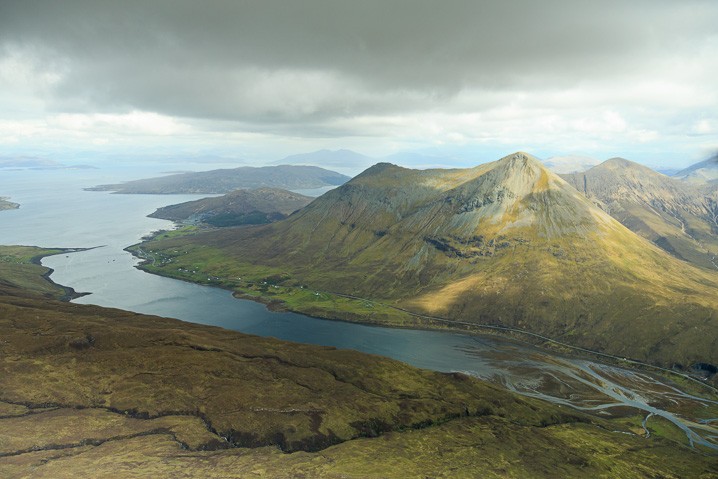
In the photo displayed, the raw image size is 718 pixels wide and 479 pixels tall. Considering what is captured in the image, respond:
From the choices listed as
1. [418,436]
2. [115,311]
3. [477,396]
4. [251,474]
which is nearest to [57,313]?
[115,311]

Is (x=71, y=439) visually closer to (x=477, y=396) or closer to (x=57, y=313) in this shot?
(x=57, y=313)

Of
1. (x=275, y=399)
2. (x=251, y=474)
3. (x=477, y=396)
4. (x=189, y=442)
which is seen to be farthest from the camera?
(x=477, y=396)

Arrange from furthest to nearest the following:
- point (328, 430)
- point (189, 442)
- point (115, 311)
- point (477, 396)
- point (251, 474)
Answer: point (115, 311)
point (477, 396)
point (328, 430)
point (189, 442)
point (251, 474)

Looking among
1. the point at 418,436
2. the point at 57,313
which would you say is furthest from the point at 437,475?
the point at 57,313

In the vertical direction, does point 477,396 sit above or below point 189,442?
below

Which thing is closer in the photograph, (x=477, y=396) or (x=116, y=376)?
(x=116, y=376)

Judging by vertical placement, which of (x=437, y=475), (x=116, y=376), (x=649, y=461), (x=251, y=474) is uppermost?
(x=116, y=376)
